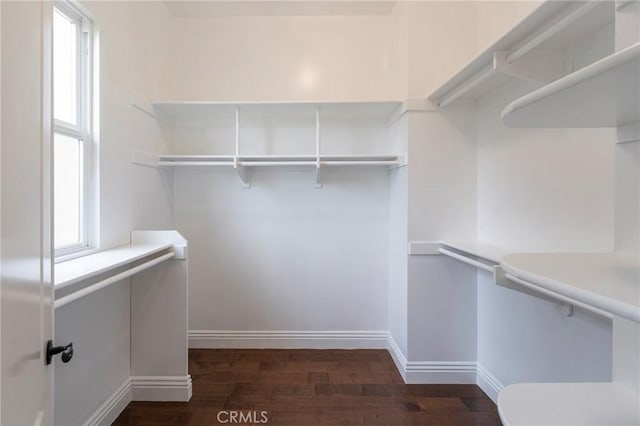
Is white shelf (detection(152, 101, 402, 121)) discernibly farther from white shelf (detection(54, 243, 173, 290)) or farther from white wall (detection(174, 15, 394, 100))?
white shelf (detection(54, 243, 173, 290))

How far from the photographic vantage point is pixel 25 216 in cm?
75

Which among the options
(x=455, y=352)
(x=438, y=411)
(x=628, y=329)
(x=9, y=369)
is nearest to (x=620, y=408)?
(x=628, y=329)

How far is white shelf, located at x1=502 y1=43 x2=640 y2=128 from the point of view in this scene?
53 centimetres

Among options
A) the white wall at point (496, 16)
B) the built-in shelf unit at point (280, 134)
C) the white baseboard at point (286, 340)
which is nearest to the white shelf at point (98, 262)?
the built-in shelf unit at point (280, 134)

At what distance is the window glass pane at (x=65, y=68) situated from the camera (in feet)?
5.22

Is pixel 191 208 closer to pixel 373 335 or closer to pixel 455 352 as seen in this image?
pixel 373 335

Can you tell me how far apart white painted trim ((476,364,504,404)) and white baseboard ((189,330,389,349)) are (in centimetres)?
75

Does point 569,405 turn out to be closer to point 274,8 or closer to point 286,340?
point 286,340

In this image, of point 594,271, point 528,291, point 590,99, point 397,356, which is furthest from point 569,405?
point 397,356

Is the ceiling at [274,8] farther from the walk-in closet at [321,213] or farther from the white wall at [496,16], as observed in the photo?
the white wall at [496,16]

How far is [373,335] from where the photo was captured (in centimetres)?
279

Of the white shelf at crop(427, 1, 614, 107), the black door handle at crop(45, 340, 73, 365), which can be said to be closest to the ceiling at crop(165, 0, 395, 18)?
the white shelf at crop(427, 1, 614, 107)

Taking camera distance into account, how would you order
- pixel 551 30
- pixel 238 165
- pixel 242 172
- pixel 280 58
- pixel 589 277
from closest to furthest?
pixel 589 277 → pixel 551 30 → pixel 238 165 → pixel 242 172 → pixel 280 58

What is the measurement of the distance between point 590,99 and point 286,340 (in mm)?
2613
